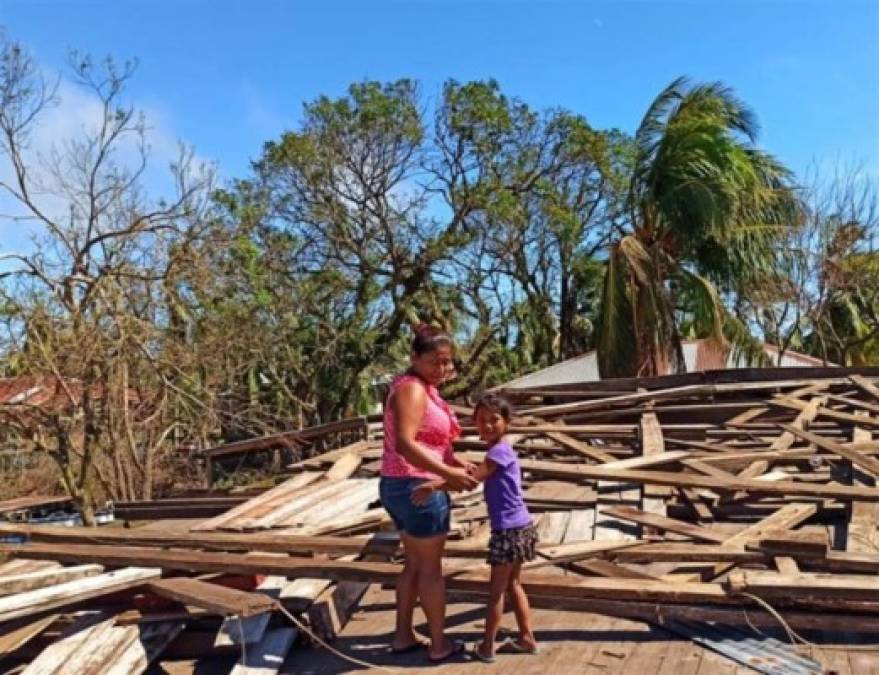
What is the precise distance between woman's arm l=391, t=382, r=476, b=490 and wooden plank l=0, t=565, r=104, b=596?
1.68 m

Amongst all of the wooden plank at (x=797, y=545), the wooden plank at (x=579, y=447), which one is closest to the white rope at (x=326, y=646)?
the wooden plank at (x=797, y=545)

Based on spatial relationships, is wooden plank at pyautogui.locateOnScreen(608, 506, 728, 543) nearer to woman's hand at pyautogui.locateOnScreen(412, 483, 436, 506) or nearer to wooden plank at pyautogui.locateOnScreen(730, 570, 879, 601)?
wooden plank at pyautogui.locateOnScreen(730, 570, 879, 601)

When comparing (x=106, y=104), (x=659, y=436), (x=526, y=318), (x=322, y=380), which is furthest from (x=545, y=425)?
(x=526, y=318)

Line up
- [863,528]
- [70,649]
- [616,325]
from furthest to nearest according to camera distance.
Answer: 1. [616,325]
2. [863,528]
3. [70,649]

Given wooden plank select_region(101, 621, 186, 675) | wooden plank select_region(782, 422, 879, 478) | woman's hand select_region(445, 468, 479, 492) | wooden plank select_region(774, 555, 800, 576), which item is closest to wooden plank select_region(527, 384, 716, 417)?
wooden plank select_region(782, 422, 879, 478)

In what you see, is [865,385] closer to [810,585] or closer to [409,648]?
[810,585]

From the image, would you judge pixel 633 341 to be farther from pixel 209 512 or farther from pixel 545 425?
pixel 209 512

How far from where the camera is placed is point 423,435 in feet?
11.5

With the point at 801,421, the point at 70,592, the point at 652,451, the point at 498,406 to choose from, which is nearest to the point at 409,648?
the point at 498,406

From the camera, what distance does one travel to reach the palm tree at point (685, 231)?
13.3 meters

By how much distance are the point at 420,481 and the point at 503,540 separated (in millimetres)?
422

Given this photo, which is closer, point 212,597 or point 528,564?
point 212,597

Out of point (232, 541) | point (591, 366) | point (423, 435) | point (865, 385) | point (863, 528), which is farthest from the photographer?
point (591, 366)

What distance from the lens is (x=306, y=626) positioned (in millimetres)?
3584
